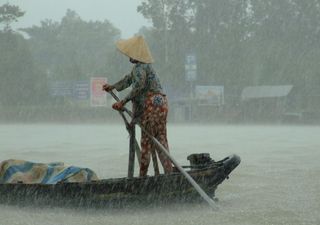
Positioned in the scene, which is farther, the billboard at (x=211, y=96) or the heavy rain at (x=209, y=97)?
the billboard at (x=211, y=96)

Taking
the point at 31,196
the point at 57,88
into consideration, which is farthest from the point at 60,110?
the point at 31,196

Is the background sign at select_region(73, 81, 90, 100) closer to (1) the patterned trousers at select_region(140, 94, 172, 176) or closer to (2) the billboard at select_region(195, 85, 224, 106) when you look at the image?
(2) the billboard at select_region(195, 85, 224, 106)

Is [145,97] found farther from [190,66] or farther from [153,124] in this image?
[190,66]

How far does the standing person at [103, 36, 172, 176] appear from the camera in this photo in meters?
6.50

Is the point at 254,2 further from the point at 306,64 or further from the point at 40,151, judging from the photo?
the point at 40,151

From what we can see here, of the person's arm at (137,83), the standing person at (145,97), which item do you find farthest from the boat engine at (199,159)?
the person's arm at (137,83)

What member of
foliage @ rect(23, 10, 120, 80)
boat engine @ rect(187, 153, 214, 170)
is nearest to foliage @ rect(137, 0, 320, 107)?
foliage @ rect(23, 10, 120, 80)

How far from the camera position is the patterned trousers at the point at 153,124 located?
6578 mm

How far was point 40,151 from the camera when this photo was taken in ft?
48.8

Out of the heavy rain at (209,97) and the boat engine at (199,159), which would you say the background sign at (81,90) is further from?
the boat engine at (199,159)

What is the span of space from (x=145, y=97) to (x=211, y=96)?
1410 inches

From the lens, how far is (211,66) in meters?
48.4

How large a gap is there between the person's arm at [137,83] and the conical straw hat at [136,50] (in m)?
0.13

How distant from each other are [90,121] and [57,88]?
4.73m
